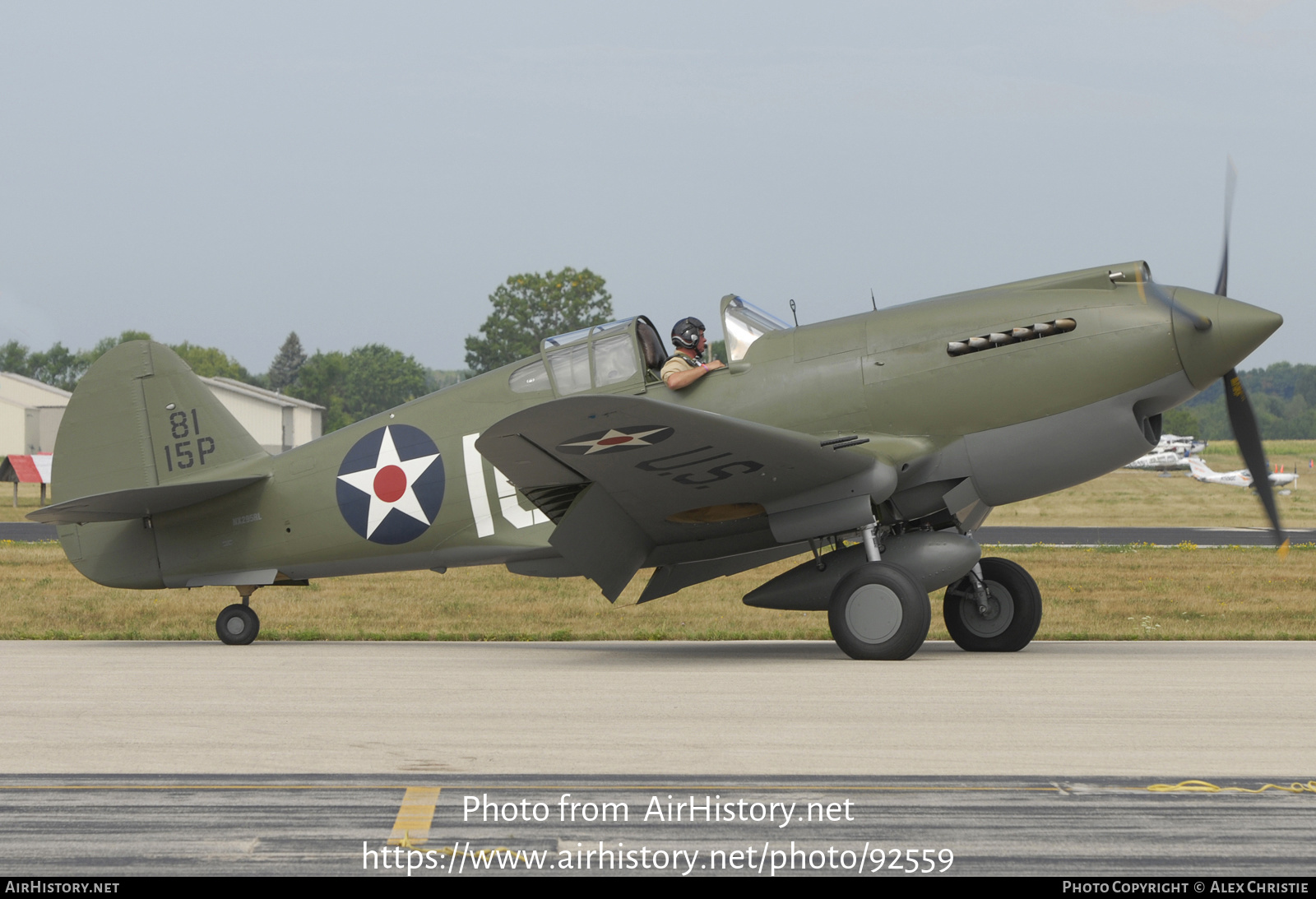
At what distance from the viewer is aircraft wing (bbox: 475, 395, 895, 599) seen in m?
8.02

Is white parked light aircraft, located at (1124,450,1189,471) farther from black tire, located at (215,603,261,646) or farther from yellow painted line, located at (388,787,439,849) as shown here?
yellow painted line, located at (388,787,439,849)

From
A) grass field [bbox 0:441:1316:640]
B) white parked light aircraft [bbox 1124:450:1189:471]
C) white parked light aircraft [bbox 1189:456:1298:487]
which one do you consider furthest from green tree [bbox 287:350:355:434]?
grass field [bbox 0:441:1316:640]

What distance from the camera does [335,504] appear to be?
10633 millimetres

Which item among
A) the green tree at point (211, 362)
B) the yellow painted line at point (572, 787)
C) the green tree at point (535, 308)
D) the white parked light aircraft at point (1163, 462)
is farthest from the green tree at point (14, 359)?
the yellow painted line at point (572, 787)

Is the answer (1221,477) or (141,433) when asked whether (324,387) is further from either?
(141,433)

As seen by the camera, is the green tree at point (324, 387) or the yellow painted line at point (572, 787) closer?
the yellow painted line at point (572, 787)

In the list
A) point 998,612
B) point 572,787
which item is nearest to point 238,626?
point 998,612

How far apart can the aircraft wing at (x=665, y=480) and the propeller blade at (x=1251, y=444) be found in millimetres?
2981

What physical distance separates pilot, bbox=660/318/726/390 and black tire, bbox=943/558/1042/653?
2.75m

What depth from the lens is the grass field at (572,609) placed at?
39.5ft

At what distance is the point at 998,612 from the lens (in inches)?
389

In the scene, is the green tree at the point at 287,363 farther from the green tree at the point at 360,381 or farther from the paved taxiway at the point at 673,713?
the paved taxiway at the point at 673,713

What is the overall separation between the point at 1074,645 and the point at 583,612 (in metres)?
5.91

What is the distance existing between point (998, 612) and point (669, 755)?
5406mm
